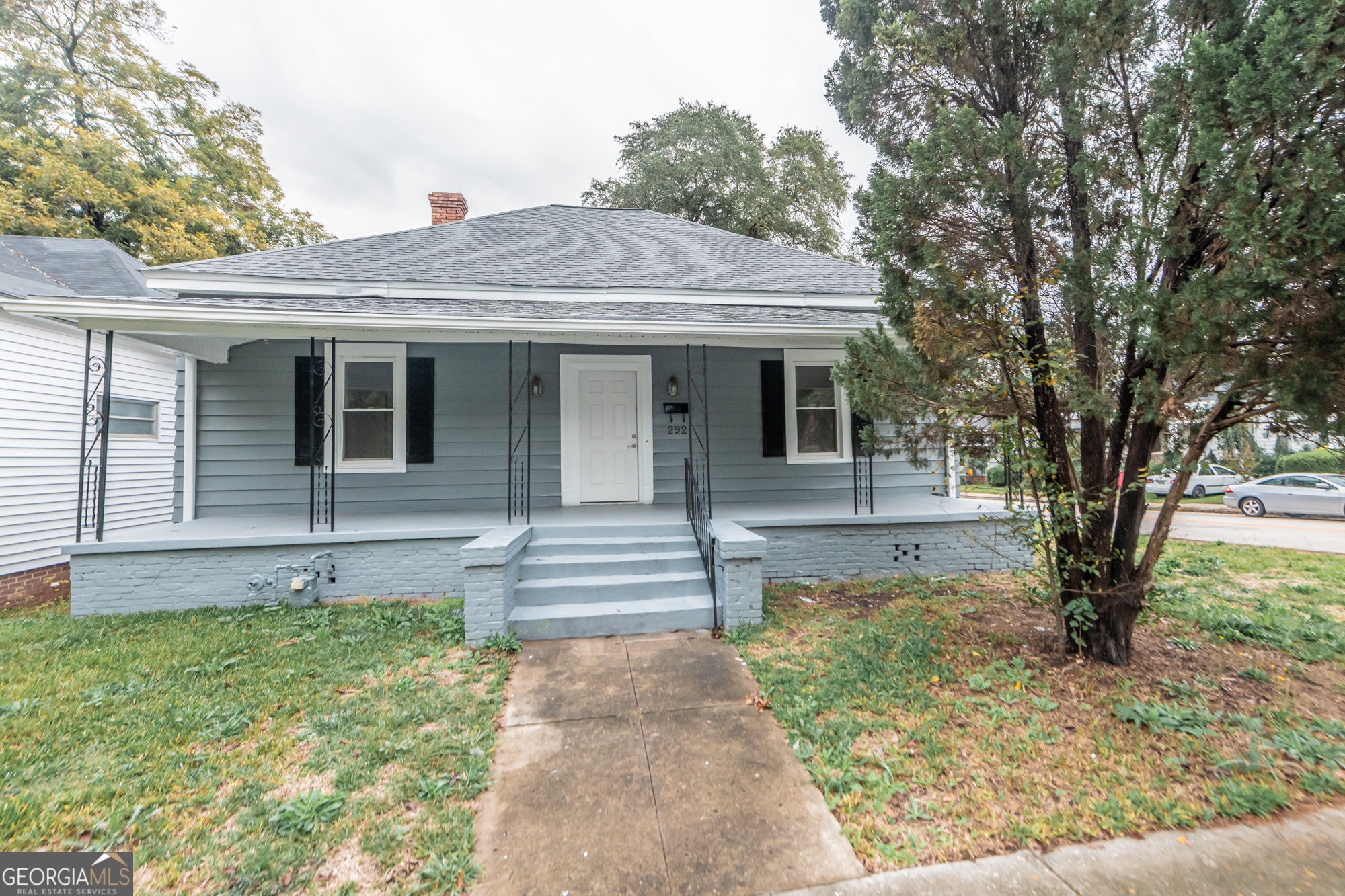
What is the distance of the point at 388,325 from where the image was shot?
17.1 ft

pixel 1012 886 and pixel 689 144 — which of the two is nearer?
pixel 1012 886

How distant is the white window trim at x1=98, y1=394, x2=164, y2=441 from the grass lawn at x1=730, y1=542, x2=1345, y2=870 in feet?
32.9

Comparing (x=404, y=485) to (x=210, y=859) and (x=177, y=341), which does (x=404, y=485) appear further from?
(x=210, y=859)

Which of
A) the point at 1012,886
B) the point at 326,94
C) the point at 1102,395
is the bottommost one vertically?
the point at 1012,886

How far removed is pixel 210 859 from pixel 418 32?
15674 mm

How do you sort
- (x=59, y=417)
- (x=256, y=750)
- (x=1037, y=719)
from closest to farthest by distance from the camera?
(x=256, y=750)
(x=1037, y=719)
(x=59, y=417)

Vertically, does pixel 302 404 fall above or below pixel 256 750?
above

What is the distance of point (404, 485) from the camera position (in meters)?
6.65

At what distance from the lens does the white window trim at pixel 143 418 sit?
8141 mm

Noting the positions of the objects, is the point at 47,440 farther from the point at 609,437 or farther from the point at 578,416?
the point at 609,437

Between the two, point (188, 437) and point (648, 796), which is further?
point (188, 437)

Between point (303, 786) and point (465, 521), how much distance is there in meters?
3.63

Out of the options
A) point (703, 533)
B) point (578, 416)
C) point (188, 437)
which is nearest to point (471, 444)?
point (578, 416)

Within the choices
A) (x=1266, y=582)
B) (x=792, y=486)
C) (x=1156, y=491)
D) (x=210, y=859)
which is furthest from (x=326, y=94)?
(x=1156, y=491)
